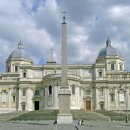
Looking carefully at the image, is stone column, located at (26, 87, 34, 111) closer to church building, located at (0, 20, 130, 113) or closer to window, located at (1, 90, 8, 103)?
church building, located at (0, 20, 130, 113)

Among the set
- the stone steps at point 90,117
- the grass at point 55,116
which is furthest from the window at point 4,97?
the stone steps at point 90,117

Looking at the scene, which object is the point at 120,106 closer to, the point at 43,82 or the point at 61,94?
the point at 43,82

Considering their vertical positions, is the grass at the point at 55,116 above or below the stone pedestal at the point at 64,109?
below

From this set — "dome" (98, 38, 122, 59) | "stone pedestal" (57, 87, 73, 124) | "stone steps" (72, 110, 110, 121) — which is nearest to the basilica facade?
"dome" (98, 38, 122, 59)

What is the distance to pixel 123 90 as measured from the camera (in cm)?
7731

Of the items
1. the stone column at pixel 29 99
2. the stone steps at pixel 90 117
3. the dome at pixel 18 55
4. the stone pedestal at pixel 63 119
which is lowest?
the stone steps at pixel 90 117

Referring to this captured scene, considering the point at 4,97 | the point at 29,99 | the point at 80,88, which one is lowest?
the point at 29,99

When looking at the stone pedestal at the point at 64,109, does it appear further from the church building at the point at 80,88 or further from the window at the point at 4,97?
the window at the point at 4,97

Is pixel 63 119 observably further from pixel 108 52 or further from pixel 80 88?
pixel 108 52

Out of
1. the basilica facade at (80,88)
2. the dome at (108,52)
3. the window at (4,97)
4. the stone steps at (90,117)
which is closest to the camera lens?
the stone steps at (90,117)

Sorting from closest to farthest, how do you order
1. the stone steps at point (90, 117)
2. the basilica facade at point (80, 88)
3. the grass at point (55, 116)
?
the stone steps at point (90, 117) → the grass at point (55, 116) → the basilica facade at point (80, 88)

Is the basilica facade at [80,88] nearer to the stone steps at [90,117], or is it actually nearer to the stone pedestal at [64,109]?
the stone steps at [90,117]

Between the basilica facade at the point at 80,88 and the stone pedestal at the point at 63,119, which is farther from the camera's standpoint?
the basilica facade at the point at 80,88

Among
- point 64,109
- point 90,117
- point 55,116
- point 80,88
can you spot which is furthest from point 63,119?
point 80,88
